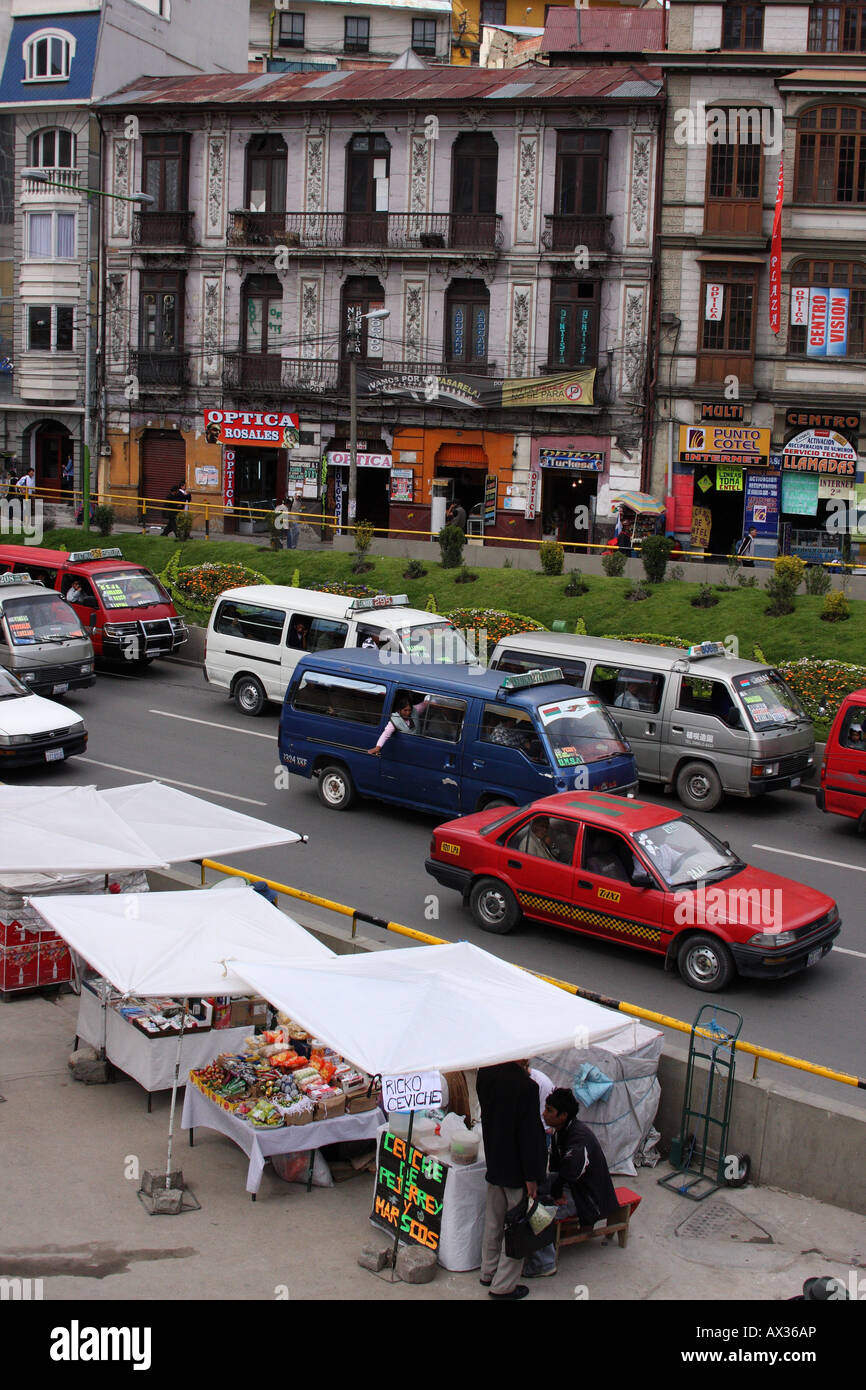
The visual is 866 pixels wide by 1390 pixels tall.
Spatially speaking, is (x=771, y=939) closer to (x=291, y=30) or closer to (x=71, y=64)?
(x=71, y=64)

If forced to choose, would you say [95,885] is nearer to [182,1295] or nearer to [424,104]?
[182,1295]

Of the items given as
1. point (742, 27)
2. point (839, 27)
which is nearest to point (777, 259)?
point (839, 27)

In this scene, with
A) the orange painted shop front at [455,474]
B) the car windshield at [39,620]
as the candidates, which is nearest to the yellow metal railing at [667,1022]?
the car windshield at [39,620]

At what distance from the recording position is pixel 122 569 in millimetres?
26312

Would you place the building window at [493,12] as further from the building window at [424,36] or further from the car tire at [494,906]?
the car tire at [494,906]

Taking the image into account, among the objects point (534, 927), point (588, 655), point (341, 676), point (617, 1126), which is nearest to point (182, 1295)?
point (617, 1126)

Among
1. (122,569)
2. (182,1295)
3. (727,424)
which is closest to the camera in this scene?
(182,1295)

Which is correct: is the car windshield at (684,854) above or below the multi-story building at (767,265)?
below

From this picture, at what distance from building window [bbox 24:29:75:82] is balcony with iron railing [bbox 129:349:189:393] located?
963cm

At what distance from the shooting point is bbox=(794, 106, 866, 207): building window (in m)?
34.6

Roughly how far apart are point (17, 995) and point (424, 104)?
1305 inches

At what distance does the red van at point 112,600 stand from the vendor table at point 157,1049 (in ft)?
52.5

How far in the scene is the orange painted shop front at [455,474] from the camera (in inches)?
1528

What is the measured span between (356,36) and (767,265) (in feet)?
135
